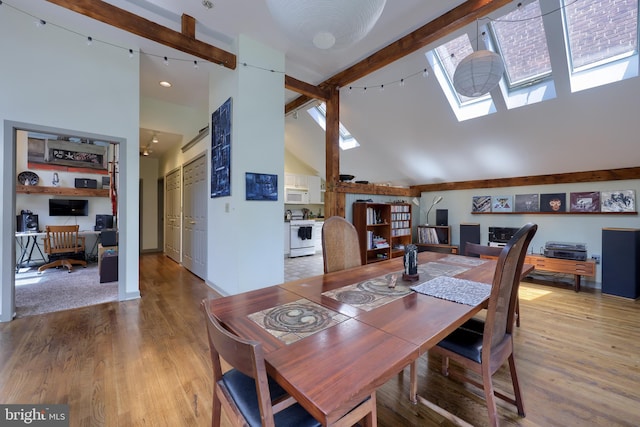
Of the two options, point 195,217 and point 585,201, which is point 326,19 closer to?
point 195,217

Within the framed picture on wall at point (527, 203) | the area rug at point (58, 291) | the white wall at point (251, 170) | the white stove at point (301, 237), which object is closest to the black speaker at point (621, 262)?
the framed picture on wall at point (527, 203)

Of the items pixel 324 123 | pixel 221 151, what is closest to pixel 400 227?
pixel 324 123

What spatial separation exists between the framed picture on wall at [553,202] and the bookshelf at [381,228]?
214cm

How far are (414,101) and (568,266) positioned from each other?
130 inches

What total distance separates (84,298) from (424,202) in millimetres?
6118

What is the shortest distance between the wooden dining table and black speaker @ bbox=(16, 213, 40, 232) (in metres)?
5.92

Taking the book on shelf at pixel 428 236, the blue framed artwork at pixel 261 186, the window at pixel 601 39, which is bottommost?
the book on shelf at pixel 428 236

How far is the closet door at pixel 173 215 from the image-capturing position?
17.9ft

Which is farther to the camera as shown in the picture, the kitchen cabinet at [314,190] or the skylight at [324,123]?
the kitchen cabinet at [314,190]

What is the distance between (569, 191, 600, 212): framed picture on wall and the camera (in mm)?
3754

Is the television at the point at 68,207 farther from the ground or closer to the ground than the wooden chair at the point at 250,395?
farther from the ground

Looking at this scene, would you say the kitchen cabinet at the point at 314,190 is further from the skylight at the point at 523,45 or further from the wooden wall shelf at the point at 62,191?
the skylight at the point at 523,45

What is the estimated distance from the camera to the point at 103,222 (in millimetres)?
5543

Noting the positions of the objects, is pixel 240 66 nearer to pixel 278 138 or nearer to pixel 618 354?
pixel 278 138
